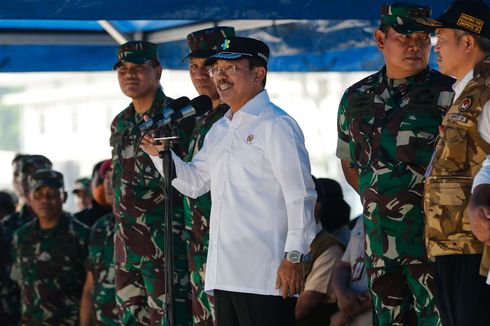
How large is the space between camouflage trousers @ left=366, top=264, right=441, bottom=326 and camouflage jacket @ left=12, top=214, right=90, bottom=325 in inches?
159

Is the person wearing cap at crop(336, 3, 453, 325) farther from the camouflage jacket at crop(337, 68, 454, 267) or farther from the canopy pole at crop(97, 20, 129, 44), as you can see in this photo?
the canopy pole at crop(97, 20, 129, 44)

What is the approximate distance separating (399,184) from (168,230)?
108 centimetres

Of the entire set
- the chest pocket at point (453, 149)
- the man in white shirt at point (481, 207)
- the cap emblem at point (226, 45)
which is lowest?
the man in white shirt at point (481, 207)

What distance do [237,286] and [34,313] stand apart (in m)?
4.09

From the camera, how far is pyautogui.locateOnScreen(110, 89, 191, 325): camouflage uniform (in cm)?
707

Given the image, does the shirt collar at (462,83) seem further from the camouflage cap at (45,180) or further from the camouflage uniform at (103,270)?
the camouflage cap at (45,180)

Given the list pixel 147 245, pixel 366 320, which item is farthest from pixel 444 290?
pixel 147 245

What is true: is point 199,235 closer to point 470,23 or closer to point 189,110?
point 189,110

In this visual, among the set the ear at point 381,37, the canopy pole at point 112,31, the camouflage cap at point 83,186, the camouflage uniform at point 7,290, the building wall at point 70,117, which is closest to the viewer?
the ear at point 381,37

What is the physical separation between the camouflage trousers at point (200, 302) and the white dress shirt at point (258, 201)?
0.96 metres

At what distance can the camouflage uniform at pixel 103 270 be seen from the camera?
8.50 metres

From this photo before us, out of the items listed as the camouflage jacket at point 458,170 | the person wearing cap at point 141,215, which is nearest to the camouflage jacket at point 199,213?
the person wearing cap at point 141,215

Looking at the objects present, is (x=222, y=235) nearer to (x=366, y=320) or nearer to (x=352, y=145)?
(x=352, y=145)

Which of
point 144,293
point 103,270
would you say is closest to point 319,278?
point 144,293
